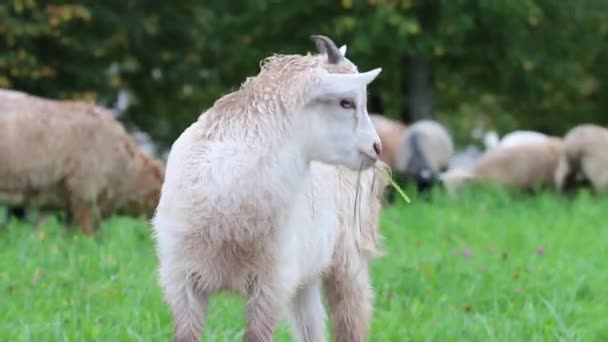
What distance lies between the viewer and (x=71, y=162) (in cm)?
1044

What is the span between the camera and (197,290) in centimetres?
493

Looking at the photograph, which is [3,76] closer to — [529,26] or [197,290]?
[529,26]

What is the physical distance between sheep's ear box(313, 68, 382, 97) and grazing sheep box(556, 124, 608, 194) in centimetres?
1053

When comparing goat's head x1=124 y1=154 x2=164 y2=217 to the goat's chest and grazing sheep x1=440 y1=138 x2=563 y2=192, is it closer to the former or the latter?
grazing sheep x1=440 y1=138 x2=563 y2=192

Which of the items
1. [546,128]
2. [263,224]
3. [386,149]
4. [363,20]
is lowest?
[546,128]

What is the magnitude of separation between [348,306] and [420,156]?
385 inches

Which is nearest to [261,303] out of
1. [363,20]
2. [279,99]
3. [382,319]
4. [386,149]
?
[279,99]

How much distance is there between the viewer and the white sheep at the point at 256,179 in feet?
15.7

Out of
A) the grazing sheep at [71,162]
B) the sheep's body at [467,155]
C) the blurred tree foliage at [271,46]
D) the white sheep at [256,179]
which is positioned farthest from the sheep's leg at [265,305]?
the sheep's body at [467,155]

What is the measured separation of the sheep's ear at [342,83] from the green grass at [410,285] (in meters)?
1.83

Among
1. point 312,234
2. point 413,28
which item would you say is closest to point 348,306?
point 312,234

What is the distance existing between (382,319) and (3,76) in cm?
1163

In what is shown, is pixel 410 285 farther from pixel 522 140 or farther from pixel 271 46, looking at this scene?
pixel 271 46

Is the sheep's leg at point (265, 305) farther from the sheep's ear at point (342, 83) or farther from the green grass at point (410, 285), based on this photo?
the green grass at point (410, 285)
